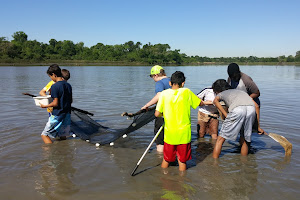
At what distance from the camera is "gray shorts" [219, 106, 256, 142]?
4652 millimetres

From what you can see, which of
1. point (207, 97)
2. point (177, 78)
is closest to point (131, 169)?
point (177, 78)

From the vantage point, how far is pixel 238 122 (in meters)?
4.71

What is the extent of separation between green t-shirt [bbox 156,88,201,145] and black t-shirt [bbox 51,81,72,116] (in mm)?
2697

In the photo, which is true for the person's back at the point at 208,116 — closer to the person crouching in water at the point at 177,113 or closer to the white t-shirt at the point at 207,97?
the white t-shirt at the point at 207,97

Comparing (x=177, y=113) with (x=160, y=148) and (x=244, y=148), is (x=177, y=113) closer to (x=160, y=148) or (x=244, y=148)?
(x=160, y=148)

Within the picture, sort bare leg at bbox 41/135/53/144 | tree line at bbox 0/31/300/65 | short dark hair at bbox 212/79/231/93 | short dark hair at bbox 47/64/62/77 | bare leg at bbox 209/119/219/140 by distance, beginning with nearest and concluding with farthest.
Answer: short dark hair at bbox 212/79/231/93 < short dark hair at bbox 47/64/62/77 < bare leg at bbox 41/135/53/144 < bare leg at bbox 209/119/219/140 < tree line at bbox 0/31/300/65

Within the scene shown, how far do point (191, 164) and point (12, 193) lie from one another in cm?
330

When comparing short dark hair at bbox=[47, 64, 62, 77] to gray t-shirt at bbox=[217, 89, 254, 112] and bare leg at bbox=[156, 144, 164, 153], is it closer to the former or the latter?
bare leg at bbox=[156, 144, 164, 153]

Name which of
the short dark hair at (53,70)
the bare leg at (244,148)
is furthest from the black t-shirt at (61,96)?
the bare leg at (244,148)

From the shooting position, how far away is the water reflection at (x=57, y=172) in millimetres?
3775

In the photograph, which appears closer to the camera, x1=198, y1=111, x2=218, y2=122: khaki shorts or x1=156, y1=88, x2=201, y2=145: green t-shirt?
x1=156, y1=88, x2=201, y2=145: green t-shirt

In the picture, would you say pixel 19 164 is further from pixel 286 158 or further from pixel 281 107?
pixel 281 107

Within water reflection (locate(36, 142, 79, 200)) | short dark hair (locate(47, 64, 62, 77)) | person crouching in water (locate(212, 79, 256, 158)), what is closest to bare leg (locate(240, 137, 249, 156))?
person crouching in water (locate(212, 79, 256, 158))

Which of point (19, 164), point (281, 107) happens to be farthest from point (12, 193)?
point (281, 107)
